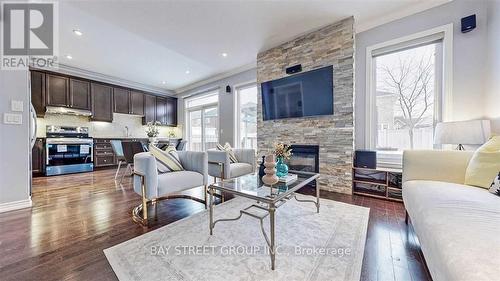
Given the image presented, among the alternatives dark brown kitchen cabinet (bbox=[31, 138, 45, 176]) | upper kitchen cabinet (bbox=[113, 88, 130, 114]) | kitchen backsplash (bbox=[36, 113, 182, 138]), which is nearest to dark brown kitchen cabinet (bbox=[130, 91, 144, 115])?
upper kitchen cabinet (bbox=[113, 88, 130, 114])

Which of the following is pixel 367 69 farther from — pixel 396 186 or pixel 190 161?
pixel 190 161

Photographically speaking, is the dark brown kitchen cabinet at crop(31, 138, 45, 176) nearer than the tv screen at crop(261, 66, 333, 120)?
No

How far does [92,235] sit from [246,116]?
394 cm

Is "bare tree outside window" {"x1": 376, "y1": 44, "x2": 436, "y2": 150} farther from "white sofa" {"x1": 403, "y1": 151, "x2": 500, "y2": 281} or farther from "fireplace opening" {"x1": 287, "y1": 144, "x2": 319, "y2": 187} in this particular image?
"white sofa" {"x1": 403, "y1": 151, "x2": 500, "y2": 281}

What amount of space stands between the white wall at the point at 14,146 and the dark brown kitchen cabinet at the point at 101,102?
3248 millimetres

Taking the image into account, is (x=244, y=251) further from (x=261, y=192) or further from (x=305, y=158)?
(x=305, y=158)

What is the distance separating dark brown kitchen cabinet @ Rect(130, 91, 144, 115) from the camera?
6129mm

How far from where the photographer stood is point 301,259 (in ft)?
4.46

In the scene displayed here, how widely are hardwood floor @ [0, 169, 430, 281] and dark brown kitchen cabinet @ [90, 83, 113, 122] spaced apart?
123 inches

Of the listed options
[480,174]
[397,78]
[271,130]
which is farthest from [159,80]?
[480,174]

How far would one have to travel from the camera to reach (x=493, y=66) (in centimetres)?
216

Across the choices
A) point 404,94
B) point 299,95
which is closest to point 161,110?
point 299,95

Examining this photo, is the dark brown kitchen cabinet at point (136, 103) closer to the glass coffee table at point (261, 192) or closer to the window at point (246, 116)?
the window at point (246, 116)

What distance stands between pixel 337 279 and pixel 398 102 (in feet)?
9.66
